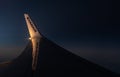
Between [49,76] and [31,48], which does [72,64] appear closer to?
[49,76]

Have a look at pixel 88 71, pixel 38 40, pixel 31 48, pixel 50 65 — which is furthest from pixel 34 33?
pixel 88 71

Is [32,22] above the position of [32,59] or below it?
above

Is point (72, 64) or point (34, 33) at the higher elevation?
point (34, 33)

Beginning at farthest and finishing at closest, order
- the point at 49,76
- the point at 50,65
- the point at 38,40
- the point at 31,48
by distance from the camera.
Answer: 1. the point at 38,40
2. the point at 31,48
3. the point at 50,65
4. the point at 49,76

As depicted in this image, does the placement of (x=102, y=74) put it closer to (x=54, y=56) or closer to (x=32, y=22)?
(x=54, y=56)

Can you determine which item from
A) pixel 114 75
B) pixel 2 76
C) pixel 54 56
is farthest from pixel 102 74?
pixel 2 76

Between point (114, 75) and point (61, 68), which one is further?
point (61, 68)

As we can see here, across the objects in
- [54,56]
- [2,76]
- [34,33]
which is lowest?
[2,76]

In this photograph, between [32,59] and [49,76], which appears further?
[32,59]

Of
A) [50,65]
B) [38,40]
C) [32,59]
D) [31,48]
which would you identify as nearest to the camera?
[50,65]
